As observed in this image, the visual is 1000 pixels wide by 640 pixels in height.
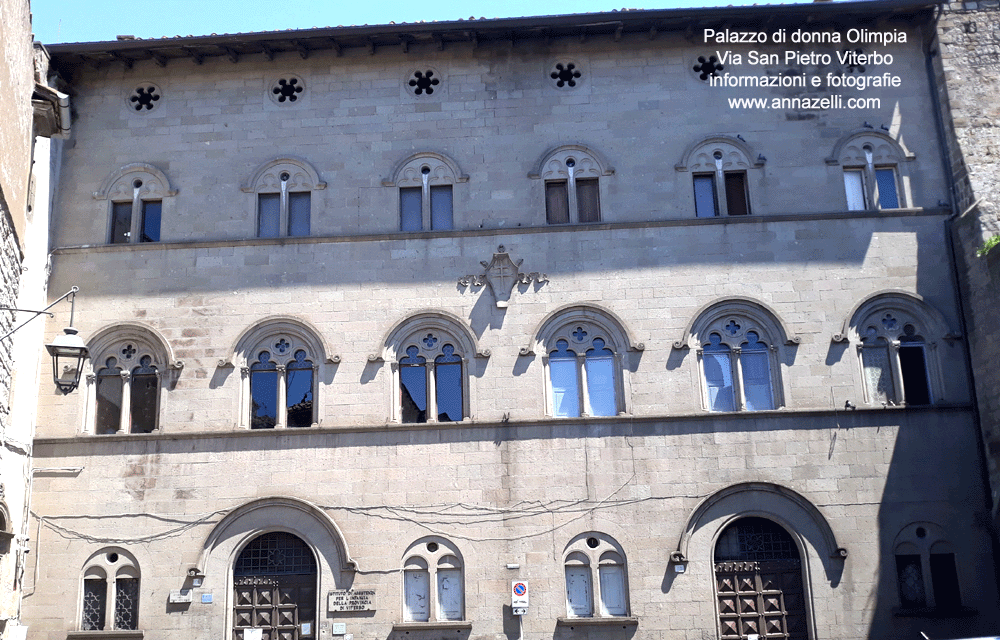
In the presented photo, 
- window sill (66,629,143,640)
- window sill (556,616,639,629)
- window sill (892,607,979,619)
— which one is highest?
window sill (66,629,143,640)

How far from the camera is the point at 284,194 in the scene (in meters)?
18.8

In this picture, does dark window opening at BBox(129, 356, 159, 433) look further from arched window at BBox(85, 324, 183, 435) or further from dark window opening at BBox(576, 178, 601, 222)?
dark window opening at BBox(576, 178, 601, 222)

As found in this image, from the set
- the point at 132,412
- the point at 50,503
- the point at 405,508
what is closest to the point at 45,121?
the point at 132,412

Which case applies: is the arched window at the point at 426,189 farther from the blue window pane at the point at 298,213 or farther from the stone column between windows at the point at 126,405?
the stone column between windows at the point at 126,405

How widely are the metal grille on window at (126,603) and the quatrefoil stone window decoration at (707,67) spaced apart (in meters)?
14.1

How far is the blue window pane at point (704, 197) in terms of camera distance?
60.7 feet

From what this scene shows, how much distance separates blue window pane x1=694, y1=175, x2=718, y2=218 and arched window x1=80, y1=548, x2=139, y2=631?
39.6ft

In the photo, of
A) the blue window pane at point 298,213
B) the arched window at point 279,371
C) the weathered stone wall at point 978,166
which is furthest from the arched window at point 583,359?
the weathered stone wall at point 978,166

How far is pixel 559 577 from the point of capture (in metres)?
16.6

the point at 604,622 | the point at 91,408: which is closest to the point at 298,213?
Answer: the point at 91,408

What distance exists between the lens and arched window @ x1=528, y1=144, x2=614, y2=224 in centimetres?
1852

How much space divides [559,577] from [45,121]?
12168 millimetres

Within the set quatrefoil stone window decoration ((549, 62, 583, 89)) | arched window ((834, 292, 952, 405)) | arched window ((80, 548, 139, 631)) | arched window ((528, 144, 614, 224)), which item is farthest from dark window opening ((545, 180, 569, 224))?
arched window ((80, 548, 139, 631))

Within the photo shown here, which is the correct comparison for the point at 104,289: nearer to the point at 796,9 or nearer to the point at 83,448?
the point at 83,448
